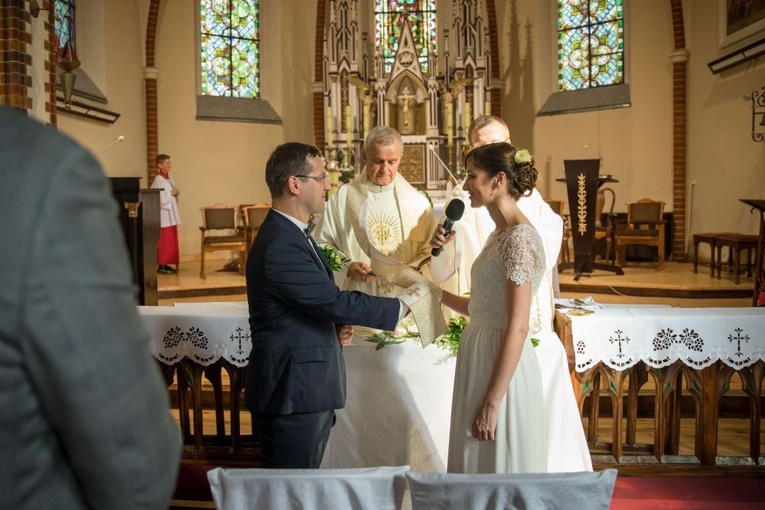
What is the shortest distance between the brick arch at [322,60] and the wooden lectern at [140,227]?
25.8 feet

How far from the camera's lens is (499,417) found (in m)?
2.59

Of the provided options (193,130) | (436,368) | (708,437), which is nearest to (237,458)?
(436,368)

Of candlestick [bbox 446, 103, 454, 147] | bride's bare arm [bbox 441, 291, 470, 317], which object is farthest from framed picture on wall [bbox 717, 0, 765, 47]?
bride's bare arm [bbox 441, 291, 470, 317]

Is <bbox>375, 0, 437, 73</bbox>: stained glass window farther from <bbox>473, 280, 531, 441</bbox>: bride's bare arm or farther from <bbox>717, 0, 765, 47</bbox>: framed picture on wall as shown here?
<bbox>473, 280, 531, 441</bbox>: bride's bare arm

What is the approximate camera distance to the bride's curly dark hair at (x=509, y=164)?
258 cm

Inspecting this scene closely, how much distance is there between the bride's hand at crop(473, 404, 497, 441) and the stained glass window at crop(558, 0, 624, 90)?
11866 millimetres

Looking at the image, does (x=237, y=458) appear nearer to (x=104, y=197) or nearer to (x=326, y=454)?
(x=326, y=454)

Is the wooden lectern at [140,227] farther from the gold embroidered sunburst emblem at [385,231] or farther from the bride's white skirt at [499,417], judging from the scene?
the bride's white skirt at [499,417]

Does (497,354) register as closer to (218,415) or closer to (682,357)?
(682,357)

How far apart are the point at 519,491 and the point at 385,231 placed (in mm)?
2145

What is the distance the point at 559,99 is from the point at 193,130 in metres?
6.50

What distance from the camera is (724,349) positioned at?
367 centimetres

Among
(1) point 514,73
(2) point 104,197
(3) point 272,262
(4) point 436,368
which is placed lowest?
(4) point 436,368

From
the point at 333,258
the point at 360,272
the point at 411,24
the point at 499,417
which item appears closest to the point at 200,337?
the point at 333,258
